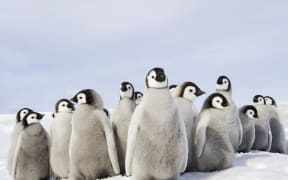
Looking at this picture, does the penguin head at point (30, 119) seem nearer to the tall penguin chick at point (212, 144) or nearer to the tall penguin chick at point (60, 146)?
the tall penguin chick at point (60, 146)

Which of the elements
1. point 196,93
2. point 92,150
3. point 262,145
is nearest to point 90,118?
point 92,150

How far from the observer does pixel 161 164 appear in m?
4.41

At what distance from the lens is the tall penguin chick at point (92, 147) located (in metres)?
5.26

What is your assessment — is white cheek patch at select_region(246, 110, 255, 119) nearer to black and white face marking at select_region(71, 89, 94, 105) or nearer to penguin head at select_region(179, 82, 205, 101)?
penguin head at select_region(179, 82, 205, 101)

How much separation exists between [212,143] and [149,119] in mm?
1421

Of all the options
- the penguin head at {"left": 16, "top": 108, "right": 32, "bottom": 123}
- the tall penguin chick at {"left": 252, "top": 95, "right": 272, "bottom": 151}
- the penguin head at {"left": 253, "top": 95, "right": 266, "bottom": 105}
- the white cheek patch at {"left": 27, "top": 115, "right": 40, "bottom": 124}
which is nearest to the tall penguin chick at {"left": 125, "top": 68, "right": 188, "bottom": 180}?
the white cheek patch at {"left": 27, "top": 115, "right": 40, "bottom": 124}

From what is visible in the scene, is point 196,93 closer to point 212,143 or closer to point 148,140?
point 212,143

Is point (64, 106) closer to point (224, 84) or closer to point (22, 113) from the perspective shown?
point (22, 113)

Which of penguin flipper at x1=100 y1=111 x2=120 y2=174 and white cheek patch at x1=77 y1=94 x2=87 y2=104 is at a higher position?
white cheek patch at x1=77 y1=94 x2=87 y2=104

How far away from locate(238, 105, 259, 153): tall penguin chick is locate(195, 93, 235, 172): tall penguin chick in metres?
2.71

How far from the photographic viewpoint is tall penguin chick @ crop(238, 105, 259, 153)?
26.8 ft

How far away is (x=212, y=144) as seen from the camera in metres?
5.50

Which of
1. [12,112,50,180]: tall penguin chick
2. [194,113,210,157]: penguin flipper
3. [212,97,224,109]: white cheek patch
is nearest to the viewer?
[194,113,210,157]: penguin flipper

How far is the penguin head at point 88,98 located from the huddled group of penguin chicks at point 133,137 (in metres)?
0.01
